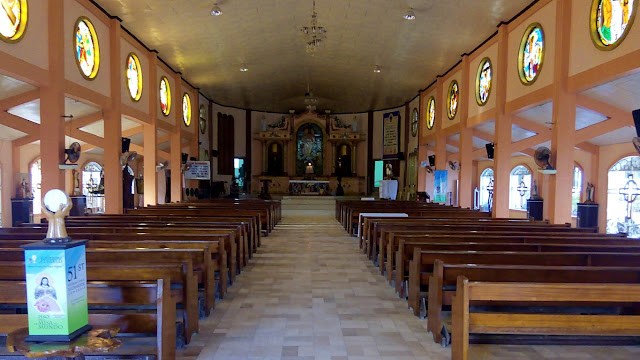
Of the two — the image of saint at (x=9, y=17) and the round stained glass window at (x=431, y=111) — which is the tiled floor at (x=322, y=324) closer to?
the image of saint at (x=9, y=17)

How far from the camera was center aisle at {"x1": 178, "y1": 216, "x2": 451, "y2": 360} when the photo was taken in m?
2.98

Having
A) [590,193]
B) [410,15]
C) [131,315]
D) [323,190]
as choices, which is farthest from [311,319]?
[323,190]

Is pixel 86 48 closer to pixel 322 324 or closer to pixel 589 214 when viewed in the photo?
pixel 322 324

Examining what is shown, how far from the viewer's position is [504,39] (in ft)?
30.2

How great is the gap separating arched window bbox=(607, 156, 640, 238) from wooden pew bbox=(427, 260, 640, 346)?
9307 mm

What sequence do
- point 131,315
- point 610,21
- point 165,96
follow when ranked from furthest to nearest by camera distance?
point 165,96 < point 610,21 < point 131,315

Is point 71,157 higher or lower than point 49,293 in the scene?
higher

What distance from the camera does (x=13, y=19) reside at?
599 centimetres

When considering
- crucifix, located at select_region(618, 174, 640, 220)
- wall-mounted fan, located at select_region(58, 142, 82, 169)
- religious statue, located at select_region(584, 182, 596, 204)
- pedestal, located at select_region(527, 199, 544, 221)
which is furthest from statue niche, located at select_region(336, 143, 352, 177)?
wall-mounted fan, located at select_region(58, 142, 82, 169)

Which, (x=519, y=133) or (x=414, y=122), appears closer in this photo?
(x=519, y=133)

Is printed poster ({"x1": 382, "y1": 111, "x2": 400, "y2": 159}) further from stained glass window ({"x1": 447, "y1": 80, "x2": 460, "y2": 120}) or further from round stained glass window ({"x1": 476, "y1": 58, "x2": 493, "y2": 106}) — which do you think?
round stained glass window ({"x1": 476, "y1": 58, "x2": 493, "y2": 106})

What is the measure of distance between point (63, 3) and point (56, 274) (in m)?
7.15

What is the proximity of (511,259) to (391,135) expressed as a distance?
53.8ft

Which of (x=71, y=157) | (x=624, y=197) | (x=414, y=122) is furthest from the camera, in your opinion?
(x=414, y=122)
